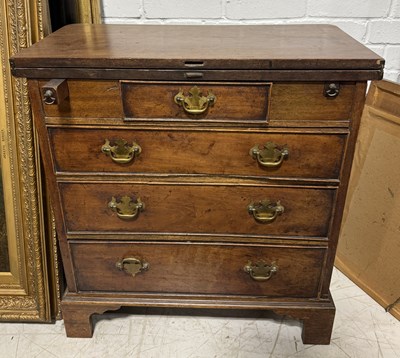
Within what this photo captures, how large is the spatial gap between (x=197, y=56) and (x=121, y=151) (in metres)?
0.34

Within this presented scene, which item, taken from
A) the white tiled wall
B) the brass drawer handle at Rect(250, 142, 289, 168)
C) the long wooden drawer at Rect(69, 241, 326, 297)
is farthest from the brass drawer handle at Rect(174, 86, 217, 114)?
the white tiled wall

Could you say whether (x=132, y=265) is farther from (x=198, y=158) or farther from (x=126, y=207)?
(x=198, y=158)

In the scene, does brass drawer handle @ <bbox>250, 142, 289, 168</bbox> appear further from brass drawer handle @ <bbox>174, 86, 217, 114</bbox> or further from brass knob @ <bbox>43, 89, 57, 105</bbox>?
brass knob @ <bbox>43, 89, 57, 105</bbox>

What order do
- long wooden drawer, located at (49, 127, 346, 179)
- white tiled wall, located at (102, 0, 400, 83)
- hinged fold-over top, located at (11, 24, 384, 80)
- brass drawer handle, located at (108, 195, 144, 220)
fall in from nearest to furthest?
1. hinged fold-over top, located at (11, 24, 384, 80)
2. long wooden drawer, located at (49, 127, 346, 179)
3. brass drawer handle, located at (108, 195, 144, 220)
4. white tiled wall, located at (102, 0, 400, 83)

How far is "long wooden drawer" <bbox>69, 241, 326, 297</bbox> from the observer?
1.54 metres

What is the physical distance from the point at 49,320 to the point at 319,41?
1314mm

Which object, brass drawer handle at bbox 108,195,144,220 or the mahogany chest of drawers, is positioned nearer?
the mahogany chest of drawers

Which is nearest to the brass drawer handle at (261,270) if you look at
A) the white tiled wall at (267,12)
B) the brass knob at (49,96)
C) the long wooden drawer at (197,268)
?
the long wooden drawer at (197,268)

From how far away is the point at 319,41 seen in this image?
1.42m

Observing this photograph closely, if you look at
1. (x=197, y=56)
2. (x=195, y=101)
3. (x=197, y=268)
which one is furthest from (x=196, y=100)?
(x=197, y=268)

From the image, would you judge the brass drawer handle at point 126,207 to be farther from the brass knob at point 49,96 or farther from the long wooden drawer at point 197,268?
the brass knob at point 49,96

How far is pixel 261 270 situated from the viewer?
1.55 metres

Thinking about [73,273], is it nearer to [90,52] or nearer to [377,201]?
[90,52]

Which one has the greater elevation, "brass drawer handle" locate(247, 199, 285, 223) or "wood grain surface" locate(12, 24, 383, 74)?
"wood grain surface" locate(12, 24, 383, 74)
